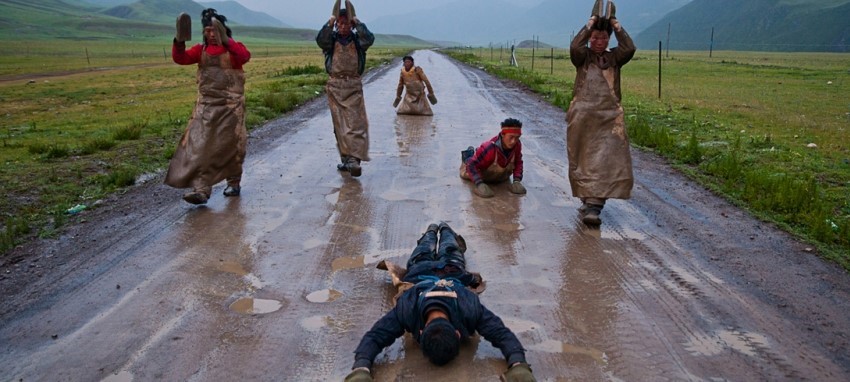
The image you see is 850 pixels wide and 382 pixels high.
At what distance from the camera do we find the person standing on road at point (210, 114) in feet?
24.2

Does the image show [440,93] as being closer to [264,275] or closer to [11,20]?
[264,275]

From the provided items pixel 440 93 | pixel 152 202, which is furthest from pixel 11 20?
pixel 152 202

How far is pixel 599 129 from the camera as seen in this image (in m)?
6.86

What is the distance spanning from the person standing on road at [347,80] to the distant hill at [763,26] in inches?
3950

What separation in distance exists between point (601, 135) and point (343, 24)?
3.71 metres

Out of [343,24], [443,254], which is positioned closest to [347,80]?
[343,24]

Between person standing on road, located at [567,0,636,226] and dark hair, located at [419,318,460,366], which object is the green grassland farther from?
dark hair, located at [419,318,460,366]

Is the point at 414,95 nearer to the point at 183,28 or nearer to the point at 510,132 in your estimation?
the point at 510,132

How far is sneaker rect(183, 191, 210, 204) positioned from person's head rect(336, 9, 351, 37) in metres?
2.81

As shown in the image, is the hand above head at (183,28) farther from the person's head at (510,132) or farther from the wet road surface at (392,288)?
the person's head at (510,132)

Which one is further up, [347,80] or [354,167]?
[347,80]

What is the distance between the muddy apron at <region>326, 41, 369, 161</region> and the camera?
8828 mm

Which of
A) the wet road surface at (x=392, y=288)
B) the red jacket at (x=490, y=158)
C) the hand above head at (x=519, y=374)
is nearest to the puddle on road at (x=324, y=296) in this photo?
the wet road surface at (x=392, y=288)

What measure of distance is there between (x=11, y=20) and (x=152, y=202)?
15776 cm
